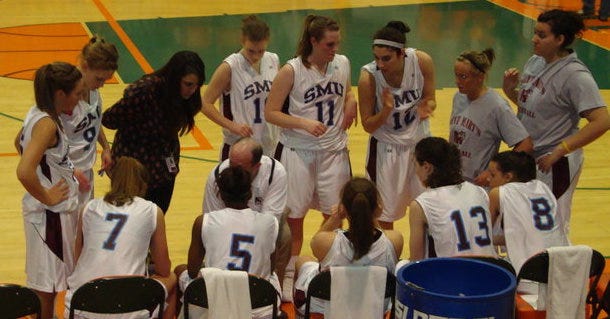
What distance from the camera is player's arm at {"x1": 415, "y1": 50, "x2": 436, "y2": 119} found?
24.2ft

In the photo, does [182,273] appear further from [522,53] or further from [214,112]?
[522,53]

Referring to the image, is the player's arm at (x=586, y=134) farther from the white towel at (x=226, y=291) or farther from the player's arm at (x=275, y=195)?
the white towel at (x=226, y=291)

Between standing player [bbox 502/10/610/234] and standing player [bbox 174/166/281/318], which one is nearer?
standing player [bbox 174/166/281/318]

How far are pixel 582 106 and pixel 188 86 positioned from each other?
106 inches

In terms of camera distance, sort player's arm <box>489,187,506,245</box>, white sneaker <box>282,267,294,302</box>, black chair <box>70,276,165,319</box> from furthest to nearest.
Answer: white sneaker <box>282,267,294,302</box>, player's arm <box>489,187,506,245</box>, black chair <box>70,276,165,319</box>

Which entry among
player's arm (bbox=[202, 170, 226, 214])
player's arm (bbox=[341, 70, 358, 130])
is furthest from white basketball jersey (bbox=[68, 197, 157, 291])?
player's arm (bbox=[341, 70, 358, 130])

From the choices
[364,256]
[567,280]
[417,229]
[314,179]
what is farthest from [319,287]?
[314,179]

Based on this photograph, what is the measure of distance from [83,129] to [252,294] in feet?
6.52

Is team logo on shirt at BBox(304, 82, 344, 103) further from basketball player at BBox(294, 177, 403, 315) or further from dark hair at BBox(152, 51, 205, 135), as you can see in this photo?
basketball player at BBox(294, 177, 403, 315)

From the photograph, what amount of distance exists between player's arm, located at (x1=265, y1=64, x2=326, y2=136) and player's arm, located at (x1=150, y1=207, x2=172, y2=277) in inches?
63.0

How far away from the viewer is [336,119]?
7391mm

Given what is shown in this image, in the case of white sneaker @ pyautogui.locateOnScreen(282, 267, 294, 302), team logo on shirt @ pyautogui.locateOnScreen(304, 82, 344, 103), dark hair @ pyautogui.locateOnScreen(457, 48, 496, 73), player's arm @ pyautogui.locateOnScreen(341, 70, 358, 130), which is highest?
dark hair @ pyautogui.locateOnScreen(457, 48, 496, 73)

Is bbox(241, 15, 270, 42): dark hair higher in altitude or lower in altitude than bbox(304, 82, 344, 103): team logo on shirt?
higher

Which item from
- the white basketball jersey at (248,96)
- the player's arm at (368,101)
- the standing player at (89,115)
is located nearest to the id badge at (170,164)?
the standing player at (89,115)
